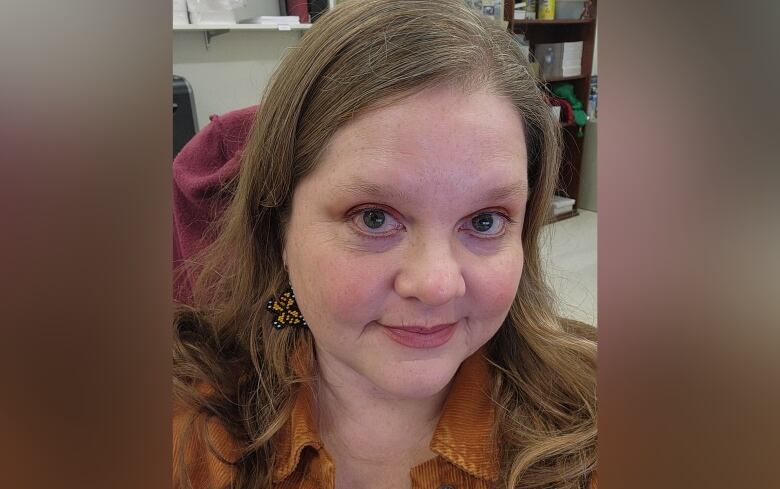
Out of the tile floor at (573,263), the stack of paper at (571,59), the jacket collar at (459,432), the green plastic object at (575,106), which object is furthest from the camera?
the stack of paper at (571,59)

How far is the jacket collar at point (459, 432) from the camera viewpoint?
24.7 inches

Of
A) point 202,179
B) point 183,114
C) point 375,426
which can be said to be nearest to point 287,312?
point 375,426

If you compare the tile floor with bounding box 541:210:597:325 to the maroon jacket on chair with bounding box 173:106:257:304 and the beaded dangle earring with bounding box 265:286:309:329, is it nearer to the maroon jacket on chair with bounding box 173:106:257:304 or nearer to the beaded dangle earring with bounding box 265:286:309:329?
the beaded dangle earring with bounding box 265:286:309:329

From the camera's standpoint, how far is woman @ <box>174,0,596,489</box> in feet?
1.59

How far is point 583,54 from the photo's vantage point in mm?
1962

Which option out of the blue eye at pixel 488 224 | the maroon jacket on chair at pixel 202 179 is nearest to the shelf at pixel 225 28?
the maroon jacket on chair at pixel 202 179

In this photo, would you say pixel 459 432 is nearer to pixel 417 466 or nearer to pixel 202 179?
pixel 417 466

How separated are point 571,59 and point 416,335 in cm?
192

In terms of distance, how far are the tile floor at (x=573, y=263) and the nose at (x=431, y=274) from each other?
0.39 m

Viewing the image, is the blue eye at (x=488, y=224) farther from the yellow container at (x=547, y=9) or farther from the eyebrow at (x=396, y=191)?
the yellow container at (x=547, y=9)

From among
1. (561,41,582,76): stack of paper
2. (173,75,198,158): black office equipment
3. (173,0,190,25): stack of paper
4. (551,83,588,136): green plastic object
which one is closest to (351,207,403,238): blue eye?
(551,83,588,136): green plastic object
